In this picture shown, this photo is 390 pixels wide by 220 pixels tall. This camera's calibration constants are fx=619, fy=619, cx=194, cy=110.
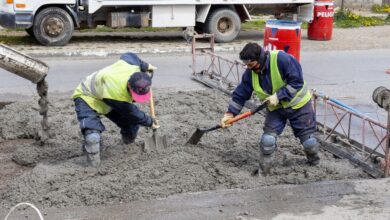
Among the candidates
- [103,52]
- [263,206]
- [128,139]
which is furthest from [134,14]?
[263,206]

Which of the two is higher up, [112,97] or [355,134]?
[112,97]

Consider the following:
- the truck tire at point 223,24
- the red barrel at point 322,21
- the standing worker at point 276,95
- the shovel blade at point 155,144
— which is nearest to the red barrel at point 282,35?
the standing worker at point 276,95

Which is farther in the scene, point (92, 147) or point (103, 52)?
point (103, 52)

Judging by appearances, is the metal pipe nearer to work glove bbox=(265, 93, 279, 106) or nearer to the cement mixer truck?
work glove bbox=(265, 93, 279, 106)

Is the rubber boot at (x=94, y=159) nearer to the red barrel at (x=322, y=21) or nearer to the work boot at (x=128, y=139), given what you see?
the work boot at (x=128, y=139)

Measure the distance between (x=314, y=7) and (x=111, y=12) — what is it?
536 cm

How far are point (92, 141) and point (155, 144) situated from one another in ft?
2.42

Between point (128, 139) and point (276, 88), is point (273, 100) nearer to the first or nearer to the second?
point (276, 88)

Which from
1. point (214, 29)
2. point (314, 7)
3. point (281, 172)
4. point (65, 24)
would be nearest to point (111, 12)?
point (65, 24)

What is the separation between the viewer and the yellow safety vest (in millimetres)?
5633

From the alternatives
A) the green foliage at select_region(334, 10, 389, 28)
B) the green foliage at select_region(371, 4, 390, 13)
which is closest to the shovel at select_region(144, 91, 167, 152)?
the green foliage at select_region(334, 10, 389, 28)

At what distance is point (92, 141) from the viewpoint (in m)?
5.86

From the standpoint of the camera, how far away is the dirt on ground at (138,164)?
5.35 meters

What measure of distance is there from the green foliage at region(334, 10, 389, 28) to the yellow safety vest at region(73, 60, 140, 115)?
48.6ft
